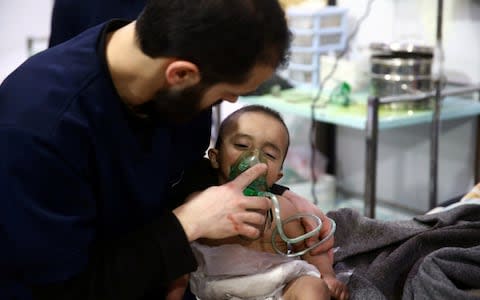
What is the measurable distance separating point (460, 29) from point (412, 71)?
16.2 inches

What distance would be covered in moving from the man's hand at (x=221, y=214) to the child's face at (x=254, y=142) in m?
0.22

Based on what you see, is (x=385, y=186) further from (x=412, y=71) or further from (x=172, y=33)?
(x=172, y=33)

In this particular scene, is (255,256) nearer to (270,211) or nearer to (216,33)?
(270,211)

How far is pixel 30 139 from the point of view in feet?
3.32

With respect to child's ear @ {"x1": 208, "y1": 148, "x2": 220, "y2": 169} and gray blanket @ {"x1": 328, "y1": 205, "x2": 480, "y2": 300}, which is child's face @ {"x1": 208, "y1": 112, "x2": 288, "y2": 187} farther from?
gray blanket @ {"x1": 328, "y1": 205, "x2": 480, "y2": 300}

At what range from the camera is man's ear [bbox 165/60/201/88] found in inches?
40.6

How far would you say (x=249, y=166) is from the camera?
4.34 feet

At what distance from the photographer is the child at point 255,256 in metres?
1.29

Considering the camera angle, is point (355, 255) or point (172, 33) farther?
point (355, 255)

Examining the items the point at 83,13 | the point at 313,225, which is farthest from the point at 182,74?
the point at 83,13

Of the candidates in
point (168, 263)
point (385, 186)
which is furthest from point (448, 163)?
point (168, 263)

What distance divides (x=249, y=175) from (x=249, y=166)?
103 mm

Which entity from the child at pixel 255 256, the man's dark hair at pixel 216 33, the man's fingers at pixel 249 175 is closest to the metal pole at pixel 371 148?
the child at pixel 255 256

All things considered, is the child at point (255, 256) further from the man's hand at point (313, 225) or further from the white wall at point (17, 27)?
the white wall at point (17, 27)
